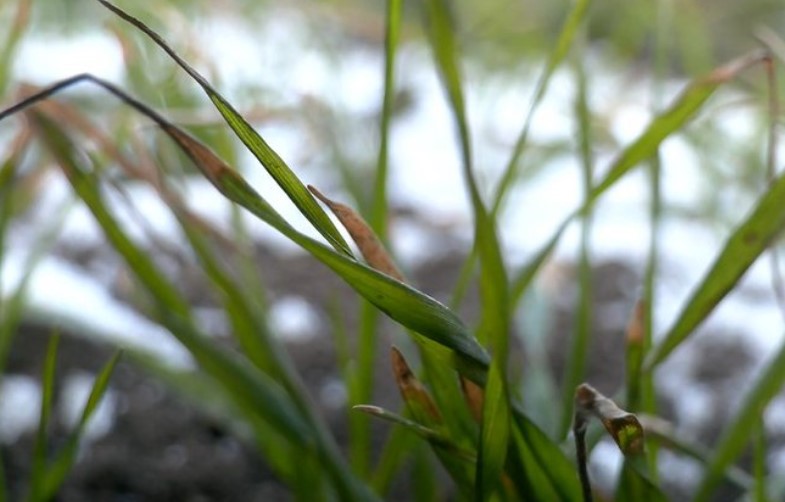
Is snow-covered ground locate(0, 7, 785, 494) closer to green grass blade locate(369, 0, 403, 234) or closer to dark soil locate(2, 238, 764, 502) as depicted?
dark soil locate(2, 238, 764, 502)

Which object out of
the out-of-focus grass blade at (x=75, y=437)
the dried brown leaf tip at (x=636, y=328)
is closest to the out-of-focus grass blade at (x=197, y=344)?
the out-of-focus grass blade at (x=75, y=437)

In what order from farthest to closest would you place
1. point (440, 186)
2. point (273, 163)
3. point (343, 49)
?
point (343, 49) < point (440, 186) < point (273, 163)

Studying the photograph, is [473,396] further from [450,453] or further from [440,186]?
[440,186]

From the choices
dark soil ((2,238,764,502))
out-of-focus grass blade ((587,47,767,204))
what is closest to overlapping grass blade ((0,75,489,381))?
out-of-focus grass blade ((587,47,767,204))

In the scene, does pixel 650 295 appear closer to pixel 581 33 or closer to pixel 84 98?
pixel 581 33

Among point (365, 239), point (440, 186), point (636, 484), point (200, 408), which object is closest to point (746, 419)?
point (636, 484)

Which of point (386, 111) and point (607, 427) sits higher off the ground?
point (386, 111)

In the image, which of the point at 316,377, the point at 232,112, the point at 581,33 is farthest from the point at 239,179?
the point at 316,377
